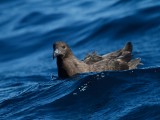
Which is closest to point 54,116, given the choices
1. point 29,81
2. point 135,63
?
point 135,63

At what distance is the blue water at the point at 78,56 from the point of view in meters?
10.7

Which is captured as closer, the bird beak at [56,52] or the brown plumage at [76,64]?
the bird beak at [56,52]

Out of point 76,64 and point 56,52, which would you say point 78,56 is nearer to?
point 76,64

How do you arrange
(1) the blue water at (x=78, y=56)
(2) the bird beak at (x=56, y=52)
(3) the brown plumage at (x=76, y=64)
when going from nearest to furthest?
(1) the blue water at (x=78, y=56)
(2) the bird beak at (x=56, y=52)
(3) the brown plumage at (x=76, y=64)

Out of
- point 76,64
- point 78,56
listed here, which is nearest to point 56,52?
point 76,64

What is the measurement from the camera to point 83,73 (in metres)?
13.4

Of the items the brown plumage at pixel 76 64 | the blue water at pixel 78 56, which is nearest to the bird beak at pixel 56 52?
the brown plumage at pixel 76 64

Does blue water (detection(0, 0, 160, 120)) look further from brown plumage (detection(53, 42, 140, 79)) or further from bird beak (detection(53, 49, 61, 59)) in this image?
→ bird beak (detection(53, 49, 61, 59))

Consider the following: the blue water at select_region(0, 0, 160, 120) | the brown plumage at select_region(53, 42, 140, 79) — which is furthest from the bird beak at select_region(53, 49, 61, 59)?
the blue water at select_region(0, 0, 160, 120)

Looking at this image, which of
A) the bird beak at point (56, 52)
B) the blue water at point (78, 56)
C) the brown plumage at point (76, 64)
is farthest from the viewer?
the brown plumage at point (76, 64)

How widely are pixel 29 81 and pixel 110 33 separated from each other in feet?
15.1

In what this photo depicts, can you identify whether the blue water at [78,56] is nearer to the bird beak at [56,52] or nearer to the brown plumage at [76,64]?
the brown plumage at [76,64]

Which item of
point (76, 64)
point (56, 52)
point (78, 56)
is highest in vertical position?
point (78, 56)

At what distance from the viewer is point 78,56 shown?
1848cm
